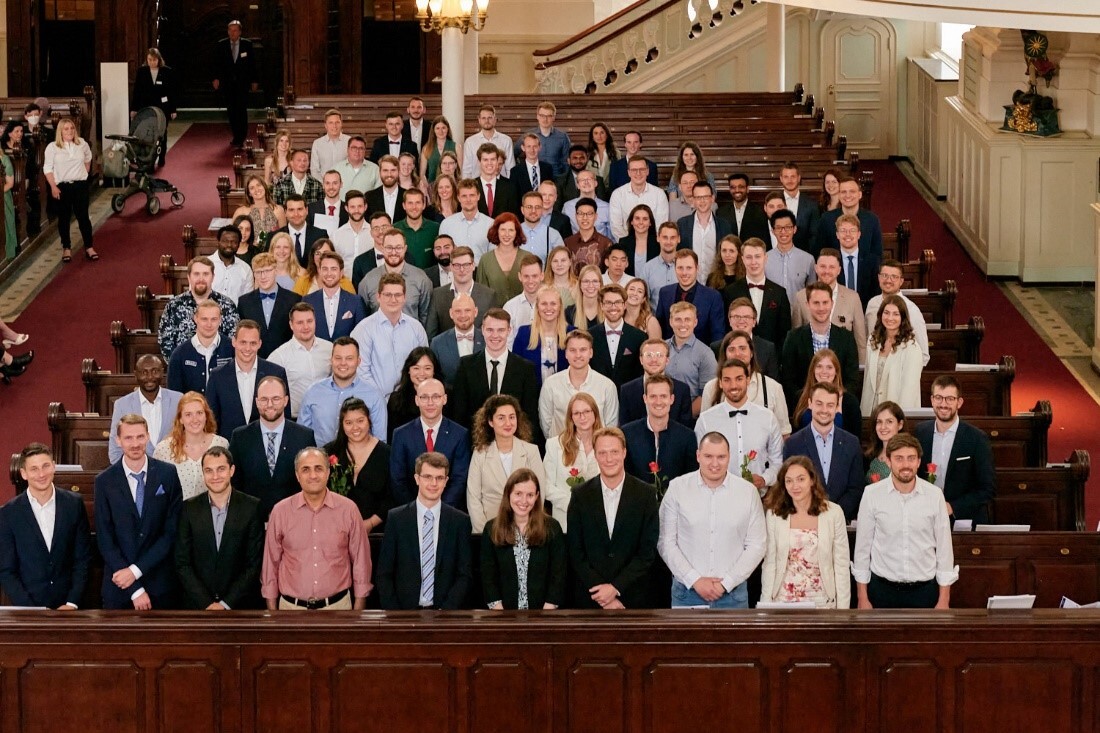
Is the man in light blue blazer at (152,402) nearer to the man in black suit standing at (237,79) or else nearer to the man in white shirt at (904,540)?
the man in white shirt at (904,540)

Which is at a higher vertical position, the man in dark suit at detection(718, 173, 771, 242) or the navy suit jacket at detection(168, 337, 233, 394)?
the man in dark suit at detection(718, 173, 771, 242)

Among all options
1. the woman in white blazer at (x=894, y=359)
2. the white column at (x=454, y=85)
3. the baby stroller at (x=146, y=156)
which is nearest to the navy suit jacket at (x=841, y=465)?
the woman in white blazer at (x=894, y=359)

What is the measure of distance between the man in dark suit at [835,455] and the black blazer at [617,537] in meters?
0.85

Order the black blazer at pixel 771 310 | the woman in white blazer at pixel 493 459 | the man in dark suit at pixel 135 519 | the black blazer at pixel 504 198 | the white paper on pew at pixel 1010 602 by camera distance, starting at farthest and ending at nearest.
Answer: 1. the black blazer at pixel 504 198
2. the black blazer at pixel 771 310
3. the woman in white blazer at pixel 493 459
4. the man in dark suit at pixel 135 519
5. the white paper on pew at pixel 1010 602

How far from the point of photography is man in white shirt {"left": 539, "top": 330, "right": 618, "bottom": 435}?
6953 mm

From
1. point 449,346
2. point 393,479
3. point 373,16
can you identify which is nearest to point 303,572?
point 393,479

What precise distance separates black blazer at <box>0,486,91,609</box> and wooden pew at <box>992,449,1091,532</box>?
13.4ft

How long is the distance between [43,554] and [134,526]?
1.20ft

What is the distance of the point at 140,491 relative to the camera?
20.3 feet

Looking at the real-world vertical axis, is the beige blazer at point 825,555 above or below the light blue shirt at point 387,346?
below

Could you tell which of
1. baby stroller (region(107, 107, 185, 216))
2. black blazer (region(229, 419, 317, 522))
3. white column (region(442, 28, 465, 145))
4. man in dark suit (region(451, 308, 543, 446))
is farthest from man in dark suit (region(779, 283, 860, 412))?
baby stroller (region(107, 107, 185, 216))

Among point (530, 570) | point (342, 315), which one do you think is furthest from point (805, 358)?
point (342, 315)

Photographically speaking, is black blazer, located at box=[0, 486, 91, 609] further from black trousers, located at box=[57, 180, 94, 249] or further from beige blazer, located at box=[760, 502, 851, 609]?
black trousers, located at box=[57, 180, 94, 249]

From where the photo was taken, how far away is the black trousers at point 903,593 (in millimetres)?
6086
